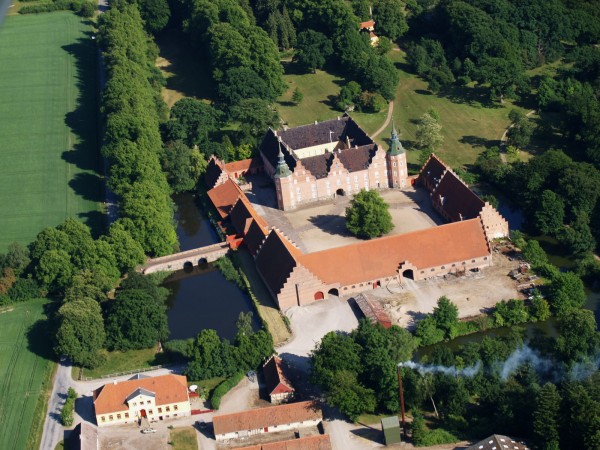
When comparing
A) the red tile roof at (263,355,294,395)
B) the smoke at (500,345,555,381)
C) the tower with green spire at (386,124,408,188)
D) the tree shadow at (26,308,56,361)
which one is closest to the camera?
the smoke at (500,345,555,381)

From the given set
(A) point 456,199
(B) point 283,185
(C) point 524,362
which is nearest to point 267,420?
(C) point 524,362

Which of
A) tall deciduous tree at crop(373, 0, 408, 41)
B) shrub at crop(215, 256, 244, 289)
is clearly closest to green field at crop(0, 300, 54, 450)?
shrub at crop(215, 256, 244, 289)

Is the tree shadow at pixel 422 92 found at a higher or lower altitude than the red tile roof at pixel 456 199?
lower

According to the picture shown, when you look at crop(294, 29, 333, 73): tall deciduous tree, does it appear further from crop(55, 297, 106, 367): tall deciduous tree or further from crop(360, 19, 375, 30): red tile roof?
crop(55, 297, 106, 367): tall deciduous tree

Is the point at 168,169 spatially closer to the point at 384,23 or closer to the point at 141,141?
the point at 141,141

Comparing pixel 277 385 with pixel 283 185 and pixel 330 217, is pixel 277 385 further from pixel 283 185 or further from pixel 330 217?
pixel 283 185

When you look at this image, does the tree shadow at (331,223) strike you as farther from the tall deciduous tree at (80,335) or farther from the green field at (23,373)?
the green field at (23,373)

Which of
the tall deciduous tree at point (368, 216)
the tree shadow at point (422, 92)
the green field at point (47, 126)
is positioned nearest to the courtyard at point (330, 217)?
the tall deciduous tree at point (368, 216)
